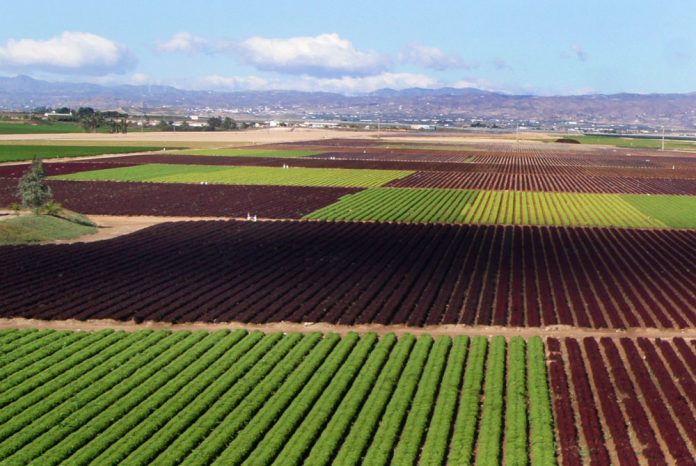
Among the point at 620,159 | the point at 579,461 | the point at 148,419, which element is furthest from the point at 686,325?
the point at 620,159

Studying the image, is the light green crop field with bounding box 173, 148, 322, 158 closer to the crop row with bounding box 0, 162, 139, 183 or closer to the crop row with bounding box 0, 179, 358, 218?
the crop row with bounding box 0, 162, 139, 183

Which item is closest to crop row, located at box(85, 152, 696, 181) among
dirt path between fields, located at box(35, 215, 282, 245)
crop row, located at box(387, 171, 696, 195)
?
crop row, located at box(387, 171, 696, 195)

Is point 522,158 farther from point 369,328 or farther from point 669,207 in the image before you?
point 369,328

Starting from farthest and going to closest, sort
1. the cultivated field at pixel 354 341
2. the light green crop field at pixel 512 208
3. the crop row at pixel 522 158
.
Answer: the crop row at pixel 522 158
the light green crop field at pixel 512 208
the cultivated field at pixel 354 341

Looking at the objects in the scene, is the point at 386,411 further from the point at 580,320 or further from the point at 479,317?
the point at 580,320

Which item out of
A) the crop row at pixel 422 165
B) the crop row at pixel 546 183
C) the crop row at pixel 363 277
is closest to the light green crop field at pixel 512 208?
the crop row at pixel 546 183

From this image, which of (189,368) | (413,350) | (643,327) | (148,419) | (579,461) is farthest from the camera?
(643,327)

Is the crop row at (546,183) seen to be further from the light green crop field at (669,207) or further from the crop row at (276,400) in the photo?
the crop row at (276,400)

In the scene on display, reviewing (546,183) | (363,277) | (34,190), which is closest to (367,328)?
(363,277)
